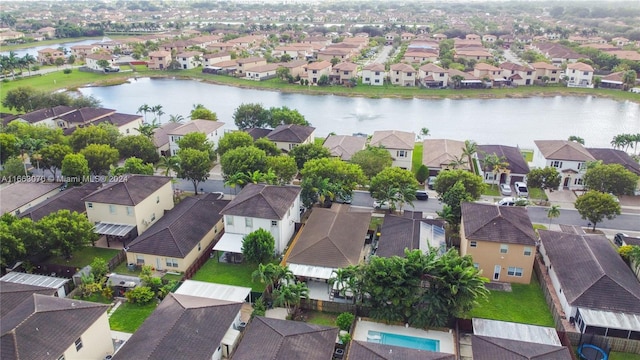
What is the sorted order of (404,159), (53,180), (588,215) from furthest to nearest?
1. (404,159)
2. (53,180)
3. (588,215)

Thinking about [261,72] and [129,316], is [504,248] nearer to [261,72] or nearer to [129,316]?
[129,316]

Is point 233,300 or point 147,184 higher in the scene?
point 147,184

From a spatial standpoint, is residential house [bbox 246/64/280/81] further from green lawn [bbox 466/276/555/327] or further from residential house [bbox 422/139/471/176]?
green lawn [bbox 466/276/555/327]

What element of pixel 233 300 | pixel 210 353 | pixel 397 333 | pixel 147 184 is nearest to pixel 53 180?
pixel 147 184

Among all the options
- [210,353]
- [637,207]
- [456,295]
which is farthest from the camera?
[637,207]

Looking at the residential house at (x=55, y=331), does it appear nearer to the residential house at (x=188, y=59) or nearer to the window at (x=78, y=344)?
the window at (x=78, y=344)

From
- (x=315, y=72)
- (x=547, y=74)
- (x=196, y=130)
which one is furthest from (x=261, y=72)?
(x=547, y=74)

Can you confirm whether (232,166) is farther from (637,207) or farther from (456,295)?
(637,207)
